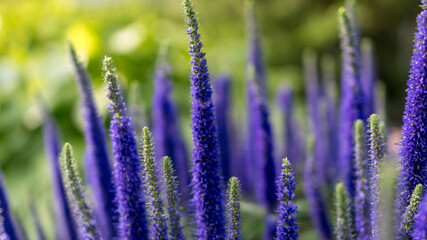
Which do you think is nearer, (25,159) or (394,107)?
(25,159)

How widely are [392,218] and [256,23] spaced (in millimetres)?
588

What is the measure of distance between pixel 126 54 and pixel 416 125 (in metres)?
1.49

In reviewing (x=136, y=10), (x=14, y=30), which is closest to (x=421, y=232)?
(x=14, y=30)

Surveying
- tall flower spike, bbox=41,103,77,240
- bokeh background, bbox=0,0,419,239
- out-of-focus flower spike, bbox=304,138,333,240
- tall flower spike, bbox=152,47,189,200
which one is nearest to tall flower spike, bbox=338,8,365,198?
out-of-focus flower spike, bbox=304,138,333,240

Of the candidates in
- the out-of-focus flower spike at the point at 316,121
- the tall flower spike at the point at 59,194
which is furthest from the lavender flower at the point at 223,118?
the tall flower spike at the point at 59,194

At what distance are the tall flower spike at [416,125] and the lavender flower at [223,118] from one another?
0.46 m

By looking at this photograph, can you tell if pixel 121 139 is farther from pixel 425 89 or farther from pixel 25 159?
pixel 25 159

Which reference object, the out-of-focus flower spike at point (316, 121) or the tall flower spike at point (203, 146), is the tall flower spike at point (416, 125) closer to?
the tall flower spike at point (203, 146)

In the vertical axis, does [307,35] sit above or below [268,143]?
above

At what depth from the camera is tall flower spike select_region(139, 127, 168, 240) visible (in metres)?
0.41

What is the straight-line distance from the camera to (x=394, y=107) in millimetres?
2768

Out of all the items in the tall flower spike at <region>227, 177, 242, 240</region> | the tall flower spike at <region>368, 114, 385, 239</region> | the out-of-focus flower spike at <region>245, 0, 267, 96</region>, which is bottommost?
the tall flower spike at <region>227, 177, 242, 240</region>

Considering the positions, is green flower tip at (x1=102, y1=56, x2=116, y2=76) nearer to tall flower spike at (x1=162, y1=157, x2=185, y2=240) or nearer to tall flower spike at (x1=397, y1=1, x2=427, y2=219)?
tall flower spike at (x1=162, y1=157, x2=185, y2=240)

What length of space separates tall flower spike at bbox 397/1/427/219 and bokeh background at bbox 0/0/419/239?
0.35 meters
